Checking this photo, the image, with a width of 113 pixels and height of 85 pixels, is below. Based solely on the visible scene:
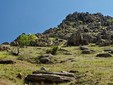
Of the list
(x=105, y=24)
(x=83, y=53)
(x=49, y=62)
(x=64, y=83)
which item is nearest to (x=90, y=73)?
(x=64, y=83)

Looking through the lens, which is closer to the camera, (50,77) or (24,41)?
(50,77)

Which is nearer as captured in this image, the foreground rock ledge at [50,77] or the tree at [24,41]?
the foreground rock ledge at [50,77]

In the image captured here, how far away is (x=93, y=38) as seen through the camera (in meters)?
125

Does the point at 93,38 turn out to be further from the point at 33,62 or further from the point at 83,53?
the point at 33,62

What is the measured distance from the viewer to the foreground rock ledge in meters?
45.3

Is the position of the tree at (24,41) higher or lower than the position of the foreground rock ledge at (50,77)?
higher

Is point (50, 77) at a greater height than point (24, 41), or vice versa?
point (24, 41)

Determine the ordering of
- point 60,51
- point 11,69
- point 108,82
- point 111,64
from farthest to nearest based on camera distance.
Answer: point 60,51 → point 111,64 → point 11,69 → point 108,82

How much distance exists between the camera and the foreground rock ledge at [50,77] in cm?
4534

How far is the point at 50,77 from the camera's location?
45.7 metres

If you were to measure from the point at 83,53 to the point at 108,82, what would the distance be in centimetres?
4250

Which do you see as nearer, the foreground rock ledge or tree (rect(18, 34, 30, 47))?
the foreground rock ledge

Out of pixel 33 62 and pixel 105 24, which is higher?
pixel 105 24

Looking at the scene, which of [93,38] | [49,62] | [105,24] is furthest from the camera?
[105,24]
